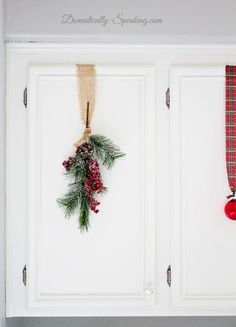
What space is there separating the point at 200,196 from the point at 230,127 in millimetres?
289

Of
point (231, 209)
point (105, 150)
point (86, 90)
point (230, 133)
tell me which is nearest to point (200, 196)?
point (231, 209)

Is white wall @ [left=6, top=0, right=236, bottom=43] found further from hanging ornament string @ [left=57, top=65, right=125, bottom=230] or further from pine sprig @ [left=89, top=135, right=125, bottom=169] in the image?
pine sprig @ [left=89, top=135, right=125, bottom=169]

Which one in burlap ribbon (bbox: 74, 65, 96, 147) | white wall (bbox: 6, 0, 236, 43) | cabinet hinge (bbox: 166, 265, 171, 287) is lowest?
cabinet hinge (bbox: 166, 265, 171, 287)

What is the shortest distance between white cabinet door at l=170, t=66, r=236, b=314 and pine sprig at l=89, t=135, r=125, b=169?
221mm

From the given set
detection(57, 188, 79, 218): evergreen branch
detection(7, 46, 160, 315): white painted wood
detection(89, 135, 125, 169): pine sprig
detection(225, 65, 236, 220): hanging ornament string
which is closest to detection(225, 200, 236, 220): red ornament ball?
detection(225, 65, 236, 220): hanging ornament string

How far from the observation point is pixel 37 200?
1565 mm

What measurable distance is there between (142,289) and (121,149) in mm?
547

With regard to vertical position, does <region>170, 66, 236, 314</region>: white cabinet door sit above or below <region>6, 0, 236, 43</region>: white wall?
below

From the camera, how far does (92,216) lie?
156 centimetres

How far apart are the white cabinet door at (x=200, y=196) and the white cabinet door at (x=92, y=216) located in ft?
0.33

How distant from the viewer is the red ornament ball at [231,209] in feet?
4.97

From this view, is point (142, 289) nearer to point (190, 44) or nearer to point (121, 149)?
point (121, 149)

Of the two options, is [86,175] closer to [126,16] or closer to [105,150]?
[105,150]

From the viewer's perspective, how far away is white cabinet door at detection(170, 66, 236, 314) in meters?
1.56
